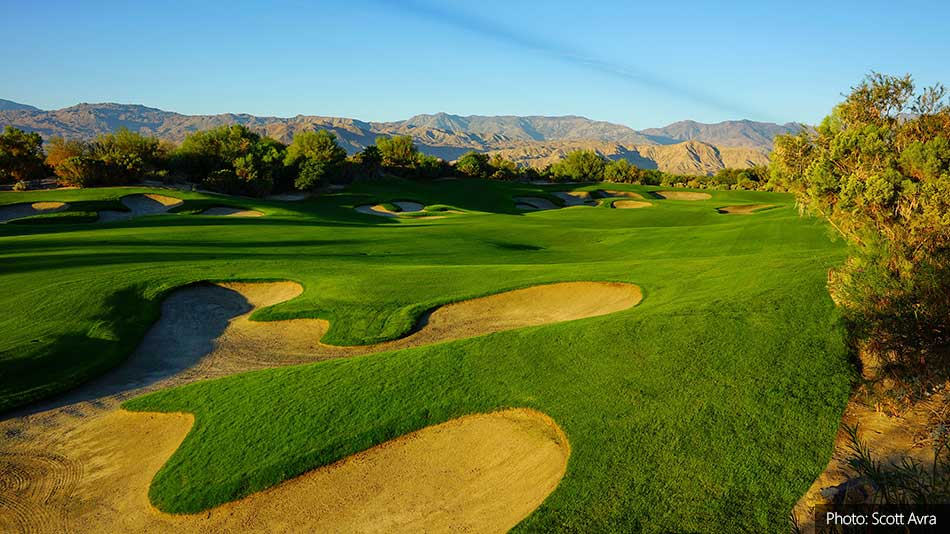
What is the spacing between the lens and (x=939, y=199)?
1084 cm

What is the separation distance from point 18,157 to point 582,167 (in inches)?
3923

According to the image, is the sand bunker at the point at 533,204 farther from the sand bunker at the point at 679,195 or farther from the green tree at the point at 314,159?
the green tree at the point at 314,159

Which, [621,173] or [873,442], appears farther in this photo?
[621,173]

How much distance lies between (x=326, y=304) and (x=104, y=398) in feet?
22.7

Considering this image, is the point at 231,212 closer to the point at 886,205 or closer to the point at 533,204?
the point at 533,204

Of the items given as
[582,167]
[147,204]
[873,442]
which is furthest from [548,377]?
[582,167]

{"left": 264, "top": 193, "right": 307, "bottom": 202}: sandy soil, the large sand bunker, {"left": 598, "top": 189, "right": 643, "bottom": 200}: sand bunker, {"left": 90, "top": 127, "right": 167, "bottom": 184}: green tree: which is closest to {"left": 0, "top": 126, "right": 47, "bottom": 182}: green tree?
{"left": 90, "top": 127, "right": 167, "bottom": 184}: green tree

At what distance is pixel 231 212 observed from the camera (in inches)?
1960

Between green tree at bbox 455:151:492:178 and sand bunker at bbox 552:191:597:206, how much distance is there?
23290 mm

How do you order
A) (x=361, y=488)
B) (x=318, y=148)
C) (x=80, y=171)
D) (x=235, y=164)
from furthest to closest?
(x=318, y=148) → (x=235, y=164) → (x=80, y=171) → (x=361, y=488)

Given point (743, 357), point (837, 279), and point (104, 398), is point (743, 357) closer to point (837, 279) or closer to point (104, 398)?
point (837, 279)

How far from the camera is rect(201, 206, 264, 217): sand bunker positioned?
48.9m

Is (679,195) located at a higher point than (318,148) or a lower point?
lower

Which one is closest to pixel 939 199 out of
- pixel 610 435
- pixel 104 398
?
pixel 610 435
